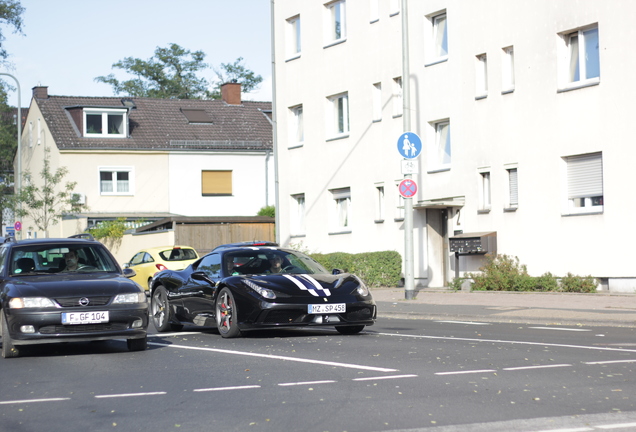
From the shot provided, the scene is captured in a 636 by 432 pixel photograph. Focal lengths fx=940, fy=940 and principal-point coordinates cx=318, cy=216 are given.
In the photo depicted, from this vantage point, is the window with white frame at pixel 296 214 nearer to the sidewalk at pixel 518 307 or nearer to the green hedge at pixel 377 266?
the green hedge at pixel 377 266

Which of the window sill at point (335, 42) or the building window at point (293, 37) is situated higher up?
the building window at point (293, 37)

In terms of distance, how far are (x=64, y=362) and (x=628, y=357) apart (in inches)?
247

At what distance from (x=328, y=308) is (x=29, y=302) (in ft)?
13.1

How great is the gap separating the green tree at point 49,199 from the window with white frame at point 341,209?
2016 cm

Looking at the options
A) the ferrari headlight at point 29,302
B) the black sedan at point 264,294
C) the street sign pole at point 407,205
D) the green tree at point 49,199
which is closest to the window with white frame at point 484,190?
the street sign pole at point 407,205

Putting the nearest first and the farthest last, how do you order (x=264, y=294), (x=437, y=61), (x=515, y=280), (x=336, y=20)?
(x=264, y=294) → (x=515, y=280) → (x=437, y=61) → (x=336, y=20)

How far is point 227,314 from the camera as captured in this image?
523 inches

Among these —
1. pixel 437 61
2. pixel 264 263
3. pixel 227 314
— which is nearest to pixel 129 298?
pixel 227 314

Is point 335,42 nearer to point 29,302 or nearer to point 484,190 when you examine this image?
point 484,190

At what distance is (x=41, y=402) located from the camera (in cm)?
780

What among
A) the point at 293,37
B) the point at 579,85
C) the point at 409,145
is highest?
the point at 293,37

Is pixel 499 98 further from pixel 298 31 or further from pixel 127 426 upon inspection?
pixel 127 426

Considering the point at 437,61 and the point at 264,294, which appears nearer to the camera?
the point at 264,294

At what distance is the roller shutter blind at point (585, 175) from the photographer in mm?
22812
